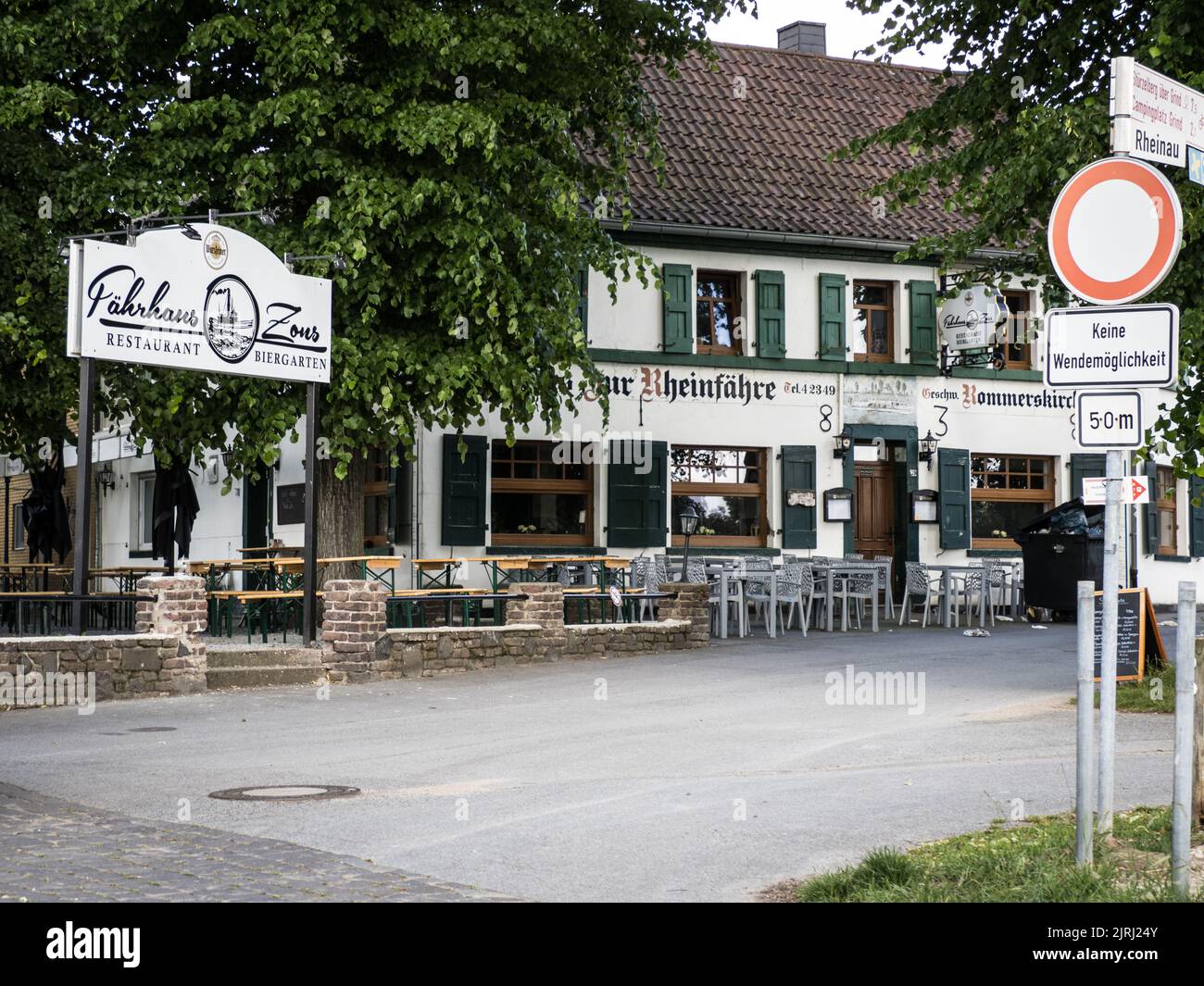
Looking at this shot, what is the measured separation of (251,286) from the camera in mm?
17484

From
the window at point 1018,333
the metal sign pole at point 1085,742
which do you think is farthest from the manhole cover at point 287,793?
the window at point 1018,333

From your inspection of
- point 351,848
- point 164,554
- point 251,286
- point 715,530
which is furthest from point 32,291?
point 351,848

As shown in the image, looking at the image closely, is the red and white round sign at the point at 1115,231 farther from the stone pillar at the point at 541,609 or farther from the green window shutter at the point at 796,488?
the green window shutter at the point at 796,488

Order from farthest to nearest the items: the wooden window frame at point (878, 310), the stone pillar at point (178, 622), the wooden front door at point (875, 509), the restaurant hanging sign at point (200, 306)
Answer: the wooden front door at point (875, 509) < the wooden window frame at point (878, 310) < the restaurant hanging sign at point (200, 306) < the stone pillar at point (178, 622)

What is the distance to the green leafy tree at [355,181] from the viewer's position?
18.8 metres

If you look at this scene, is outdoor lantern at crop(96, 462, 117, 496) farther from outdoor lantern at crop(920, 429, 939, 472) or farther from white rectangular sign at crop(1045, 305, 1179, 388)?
white rectangular sign at crop(1045, 305, 1179, 388)

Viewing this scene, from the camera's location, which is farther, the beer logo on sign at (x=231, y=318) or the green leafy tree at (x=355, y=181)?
the green leafy tree at (x=355, y=181)

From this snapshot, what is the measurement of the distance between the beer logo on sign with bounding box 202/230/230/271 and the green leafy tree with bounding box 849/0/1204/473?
276 inches

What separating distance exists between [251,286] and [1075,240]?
40.0 ft

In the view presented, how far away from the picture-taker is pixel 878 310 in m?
28.6

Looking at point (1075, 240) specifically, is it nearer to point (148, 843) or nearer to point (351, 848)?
point (351, 848)

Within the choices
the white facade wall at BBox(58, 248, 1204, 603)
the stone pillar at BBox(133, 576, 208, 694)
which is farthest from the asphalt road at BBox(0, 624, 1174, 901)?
the white facade wall at BBox(58, 248, 1204, 603)

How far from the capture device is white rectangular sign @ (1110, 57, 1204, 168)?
6660 millimetres

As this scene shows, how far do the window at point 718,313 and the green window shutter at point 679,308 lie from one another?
1.57 ft
